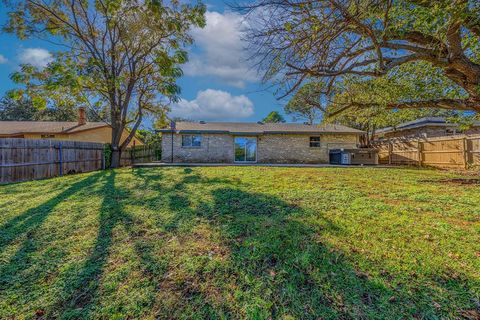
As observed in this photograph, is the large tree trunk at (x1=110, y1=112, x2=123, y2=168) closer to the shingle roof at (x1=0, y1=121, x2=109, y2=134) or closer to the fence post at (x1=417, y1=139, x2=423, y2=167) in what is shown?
the shingle roof at (x1=0, y1=121, x2=109, y2=134)

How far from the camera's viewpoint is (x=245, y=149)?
55.2 ft

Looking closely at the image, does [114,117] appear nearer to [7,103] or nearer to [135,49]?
[135,49]

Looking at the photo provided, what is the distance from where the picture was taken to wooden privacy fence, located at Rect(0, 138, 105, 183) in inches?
348

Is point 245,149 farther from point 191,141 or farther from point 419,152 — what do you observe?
point 419,152

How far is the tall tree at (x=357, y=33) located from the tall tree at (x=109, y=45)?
7.57 m

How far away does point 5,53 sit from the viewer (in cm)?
1102

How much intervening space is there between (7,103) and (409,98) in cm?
4826

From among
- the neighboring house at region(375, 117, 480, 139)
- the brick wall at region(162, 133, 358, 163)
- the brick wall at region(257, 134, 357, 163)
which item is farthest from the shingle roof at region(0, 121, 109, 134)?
the neighboring house at region(375, 117, 480, 139)

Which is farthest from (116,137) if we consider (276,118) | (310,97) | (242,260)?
(276,118)

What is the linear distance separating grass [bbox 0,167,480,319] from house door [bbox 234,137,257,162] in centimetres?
1189

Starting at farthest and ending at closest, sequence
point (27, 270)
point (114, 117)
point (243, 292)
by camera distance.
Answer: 1. point (114, 117)
2. point (27, 270)
3. point (243, 292)

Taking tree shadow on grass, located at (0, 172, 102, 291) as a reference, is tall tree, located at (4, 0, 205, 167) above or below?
above

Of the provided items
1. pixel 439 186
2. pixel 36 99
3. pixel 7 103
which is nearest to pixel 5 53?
pixel 36 99

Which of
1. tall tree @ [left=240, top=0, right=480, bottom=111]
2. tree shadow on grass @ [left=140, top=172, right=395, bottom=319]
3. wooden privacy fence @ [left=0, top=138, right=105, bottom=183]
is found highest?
tall tree @ [left=240, top=0, right=480, bottom=111]
